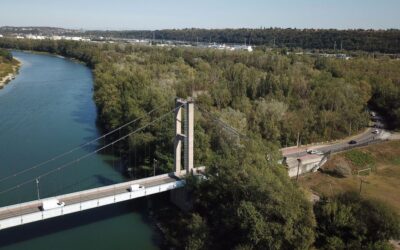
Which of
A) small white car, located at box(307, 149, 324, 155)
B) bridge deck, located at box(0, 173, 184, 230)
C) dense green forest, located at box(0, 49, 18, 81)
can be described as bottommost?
small white car, located at box(307, 149, 324, 155)

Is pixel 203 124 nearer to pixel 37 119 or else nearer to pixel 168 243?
pixel 168 243

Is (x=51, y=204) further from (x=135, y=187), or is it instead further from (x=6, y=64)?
(x=6, y=64)

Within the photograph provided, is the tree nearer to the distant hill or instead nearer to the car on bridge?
the car on bridge

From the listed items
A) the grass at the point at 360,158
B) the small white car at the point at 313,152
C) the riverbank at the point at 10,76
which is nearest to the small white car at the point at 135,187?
the small white car at the point at 313,152

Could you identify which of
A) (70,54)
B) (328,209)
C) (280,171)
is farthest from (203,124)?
(70,54)

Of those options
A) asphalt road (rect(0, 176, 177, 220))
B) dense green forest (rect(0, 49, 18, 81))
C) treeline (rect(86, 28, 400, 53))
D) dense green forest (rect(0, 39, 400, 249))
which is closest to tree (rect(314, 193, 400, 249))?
dense green forest (rect(0, 39, 400, 249))

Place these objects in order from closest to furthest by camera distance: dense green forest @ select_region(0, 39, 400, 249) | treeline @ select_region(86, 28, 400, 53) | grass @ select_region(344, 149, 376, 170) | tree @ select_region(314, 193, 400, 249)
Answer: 1. tree @ select_region(314, 193, 400, 249)
2. dense green forest @ select_region(0, 39, 400, 249)
3. grass @ select_region(344, 149, 376, 170)
4. treeline @ select_region(86, 28, 400, 53)

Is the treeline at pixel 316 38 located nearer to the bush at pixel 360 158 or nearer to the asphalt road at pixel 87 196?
the bush at pixel 360 158

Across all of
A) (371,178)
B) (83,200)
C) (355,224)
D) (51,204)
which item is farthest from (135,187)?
(371,178)
